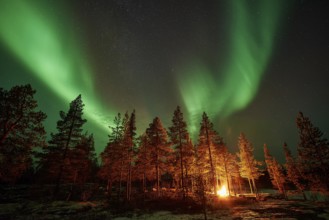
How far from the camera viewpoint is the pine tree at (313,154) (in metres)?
23.0

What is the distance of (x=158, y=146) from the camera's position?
29.2 m

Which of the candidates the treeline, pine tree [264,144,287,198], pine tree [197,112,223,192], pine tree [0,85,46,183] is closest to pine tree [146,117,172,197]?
the treeline

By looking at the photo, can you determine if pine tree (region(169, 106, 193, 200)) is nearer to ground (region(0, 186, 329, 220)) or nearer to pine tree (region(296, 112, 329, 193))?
ground (region(0, 186, 329, 220))

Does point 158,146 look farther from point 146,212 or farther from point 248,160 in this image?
point 248,160

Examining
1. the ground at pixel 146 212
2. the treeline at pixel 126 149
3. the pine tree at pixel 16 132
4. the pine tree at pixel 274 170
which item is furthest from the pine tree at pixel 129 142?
the pine tree at pixel 274 170

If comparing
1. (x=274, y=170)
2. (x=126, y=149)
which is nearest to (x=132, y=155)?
(x=126, y=149)

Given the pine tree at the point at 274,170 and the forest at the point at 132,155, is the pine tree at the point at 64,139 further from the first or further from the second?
the pine tree at the point at 274,170

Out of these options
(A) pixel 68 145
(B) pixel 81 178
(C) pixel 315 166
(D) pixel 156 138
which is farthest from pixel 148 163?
(C) pixel 315 166

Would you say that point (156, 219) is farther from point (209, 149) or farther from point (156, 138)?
point (209, 149)

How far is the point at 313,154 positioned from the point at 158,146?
986 inches

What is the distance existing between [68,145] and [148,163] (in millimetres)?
15468

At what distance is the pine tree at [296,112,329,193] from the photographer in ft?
75.6

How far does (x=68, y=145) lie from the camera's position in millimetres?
26328

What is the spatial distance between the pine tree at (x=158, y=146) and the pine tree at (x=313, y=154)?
2221 centimetres
